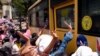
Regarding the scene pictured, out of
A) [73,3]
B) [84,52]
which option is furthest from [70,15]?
[84,52]

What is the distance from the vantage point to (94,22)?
14.1 ft

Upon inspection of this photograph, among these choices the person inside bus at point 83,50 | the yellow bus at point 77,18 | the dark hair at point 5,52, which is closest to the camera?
the person inside bus at point 83,50

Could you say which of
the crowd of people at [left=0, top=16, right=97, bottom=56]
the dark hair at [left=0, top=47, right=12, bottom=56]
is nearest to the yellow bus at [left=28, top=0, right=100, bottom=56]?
the crowd of people at [left=0, top=16, right=97, bottom=56]

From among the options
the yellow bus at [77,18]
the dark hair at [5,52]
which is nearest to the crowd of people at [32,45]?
the dark hair at [5,52]

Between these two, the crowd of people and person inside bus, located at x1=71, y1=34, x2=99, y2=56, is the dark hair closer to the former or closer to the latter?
the crowd of people

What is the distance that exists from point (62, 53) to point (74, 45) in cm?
64

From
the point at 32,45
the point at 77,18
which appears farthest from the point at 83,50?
the point at 32,45

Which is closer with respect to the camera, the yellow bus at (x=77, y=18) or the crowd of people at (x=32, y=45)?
the crowd of people at (x=32, y=45)

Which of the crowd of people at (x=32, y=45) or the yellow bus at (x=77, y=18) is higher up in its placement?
the yellow bus at (x=77, y=18)

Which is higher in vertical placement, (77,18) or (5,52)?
(77,18)

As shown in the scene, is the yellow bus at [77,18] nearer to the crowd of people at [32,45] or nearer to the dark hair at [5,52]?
the crowd of people at [32,45]

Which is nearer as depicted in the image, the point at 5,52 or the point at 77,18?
the point at 5,52

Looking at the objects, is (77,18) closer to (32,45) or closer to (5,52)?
(32,45)

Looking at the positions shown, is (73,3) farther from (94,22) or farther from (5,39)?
(5,39)
